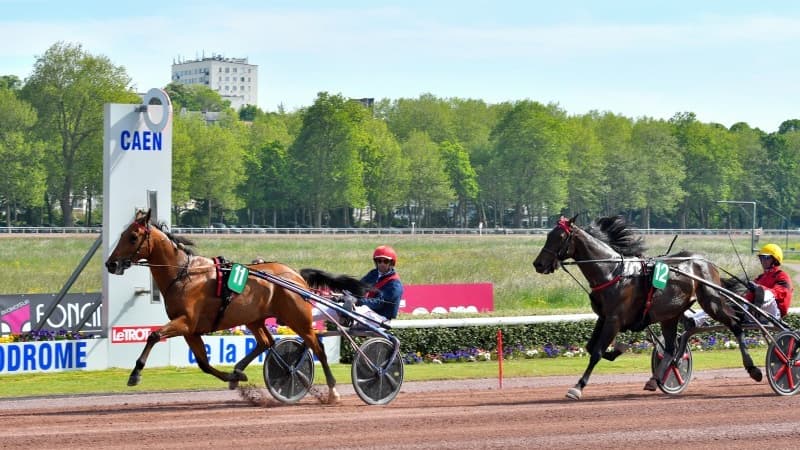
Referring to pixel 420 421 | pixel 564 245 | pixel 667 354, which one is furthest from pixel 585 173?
pixel 420 421

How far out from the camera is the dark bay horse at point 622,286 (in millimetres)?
11758

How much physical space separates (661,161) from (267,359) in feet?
266

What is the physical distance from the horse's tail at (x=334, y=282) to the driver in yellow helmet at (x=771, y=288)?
4.37m

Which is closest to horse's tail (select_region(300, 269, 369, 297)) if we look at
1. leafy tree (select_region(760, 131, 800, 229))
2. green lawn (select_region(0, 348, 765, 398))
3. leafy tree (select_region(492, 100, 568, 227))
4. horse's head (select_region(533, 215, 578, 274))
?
horse's head (select_region(533, 215, 578, 274))

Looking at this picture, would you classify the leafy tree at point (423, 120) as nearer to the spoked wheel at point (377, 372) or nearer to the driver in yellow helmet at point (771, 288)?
the driver in yellow helmet at point (771, 288)

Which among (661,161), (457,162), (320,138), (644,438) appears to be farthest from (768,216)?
(644,438)

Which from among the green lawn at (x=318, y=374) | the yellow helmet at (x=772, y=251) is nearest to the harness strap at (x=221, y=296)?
the green lawn at (x=318, y=374)

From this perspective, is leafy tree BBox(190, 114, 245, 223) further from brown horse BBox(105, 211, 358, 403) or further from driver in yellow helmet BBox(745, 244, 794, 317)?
brown horse BBox(105, 211, 358, 403)

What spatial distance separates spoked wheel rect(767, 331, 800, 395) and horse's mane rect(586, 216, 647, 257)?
168 cm

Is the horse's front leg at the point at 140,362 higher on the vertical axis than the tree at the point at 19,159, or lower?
lower

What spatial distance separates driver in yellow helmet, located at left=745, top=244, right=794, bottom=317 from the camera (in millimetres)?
12742

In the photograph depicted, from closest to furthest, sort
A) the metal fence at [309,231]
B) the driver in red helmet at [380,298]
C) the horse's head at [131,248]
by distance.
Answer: the horse's head at [131,248] → the driver in red helmet at [380,298] → the metal fence at [309,231]

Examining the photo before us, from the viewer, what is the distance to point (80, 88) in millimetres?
61719

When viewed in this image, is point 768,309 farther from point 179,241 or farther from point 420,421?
point 179,241
